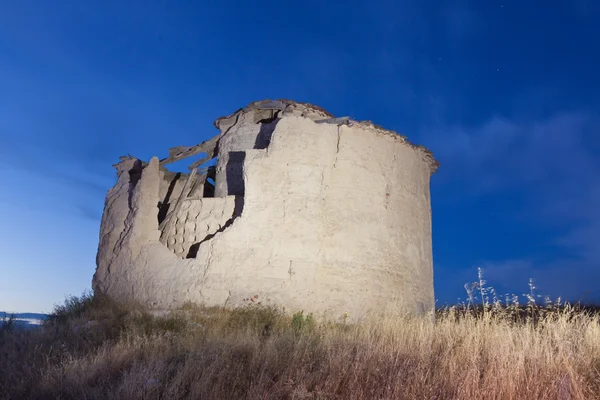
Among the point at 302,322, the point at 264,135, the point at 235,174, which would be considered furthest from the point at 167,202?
the point at 302,322

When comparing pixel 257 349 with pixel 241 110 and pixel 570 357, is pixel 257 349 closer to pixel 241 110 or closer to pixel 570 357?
pixel 570 357

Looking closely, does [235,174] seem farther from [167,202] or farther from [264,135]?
[167,202]

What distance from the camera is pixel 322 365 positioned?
4.61 m

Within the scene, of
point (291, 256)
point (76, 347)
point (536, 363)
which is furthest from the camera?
point (291, 256)

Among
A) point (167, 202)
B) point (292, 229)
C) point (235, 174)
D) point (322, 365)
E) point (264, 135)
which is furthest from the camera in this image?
point (167, 202)

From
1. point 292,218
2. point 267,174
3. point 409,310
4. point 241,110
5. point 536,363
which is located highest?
point 241,110

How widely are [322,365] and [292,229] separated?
14.3 ft

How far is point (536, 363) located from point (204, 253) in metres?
6.16

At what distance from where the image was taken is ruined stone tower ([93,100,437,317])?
870 centimetres

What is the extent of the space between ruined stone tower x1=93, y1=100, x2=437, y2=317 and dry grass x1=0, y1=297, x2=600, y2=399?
144cm

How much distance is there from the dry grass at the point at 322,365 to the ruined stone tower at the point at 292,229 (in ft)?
4.72

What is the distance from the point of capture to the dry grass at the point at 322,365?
4.00 m

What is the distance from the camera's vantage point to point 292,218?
29.0ft

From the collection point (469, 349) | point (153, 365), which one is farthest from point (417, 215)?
point (153, 365)
